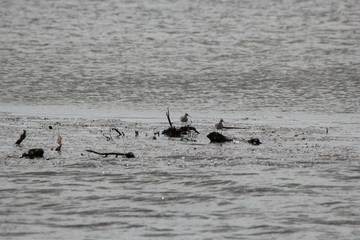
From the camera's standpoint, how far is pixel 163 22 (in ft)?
101

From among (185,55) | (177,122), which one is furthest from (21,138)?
(185,55)

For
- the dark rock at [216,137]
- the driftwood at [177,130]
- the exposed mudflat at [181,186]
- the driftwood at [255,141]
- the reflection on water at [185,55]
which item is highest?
the reflection on water at [185,55]

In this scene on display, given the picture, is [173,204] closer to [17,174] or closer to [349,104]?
[17,174]

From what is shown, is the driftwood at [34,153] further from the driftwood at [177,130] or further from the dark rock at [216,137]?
the dark rock at [216,137]

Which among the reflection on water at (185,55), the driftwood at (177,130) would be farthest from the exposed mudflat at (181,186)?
the reflection on water at (185,55)

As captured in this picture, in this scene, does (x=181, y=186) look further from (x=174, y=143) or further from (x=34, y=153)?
(x=174, y=143)

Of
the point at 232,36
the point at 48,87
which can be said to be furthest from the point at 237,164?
the point at 232,36

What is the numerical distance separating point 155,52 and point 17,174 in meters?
13.8

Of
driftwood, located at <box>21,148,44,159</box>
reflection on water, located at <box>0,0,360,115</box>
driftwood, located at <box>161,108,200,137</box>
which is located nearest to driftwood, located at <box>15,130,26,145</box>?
driftwood, located at <box>21,148,44,159</box>

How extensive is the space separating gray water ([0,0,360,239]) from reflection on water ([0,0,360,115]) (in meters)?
0.05

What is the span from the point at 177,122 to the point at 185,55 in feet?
30.3

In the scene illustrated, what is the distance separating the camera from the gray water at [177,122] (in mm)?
8469

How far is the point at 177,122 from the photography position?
13.9m

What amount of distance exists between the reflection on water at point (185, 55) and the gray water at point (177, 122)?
5cm
